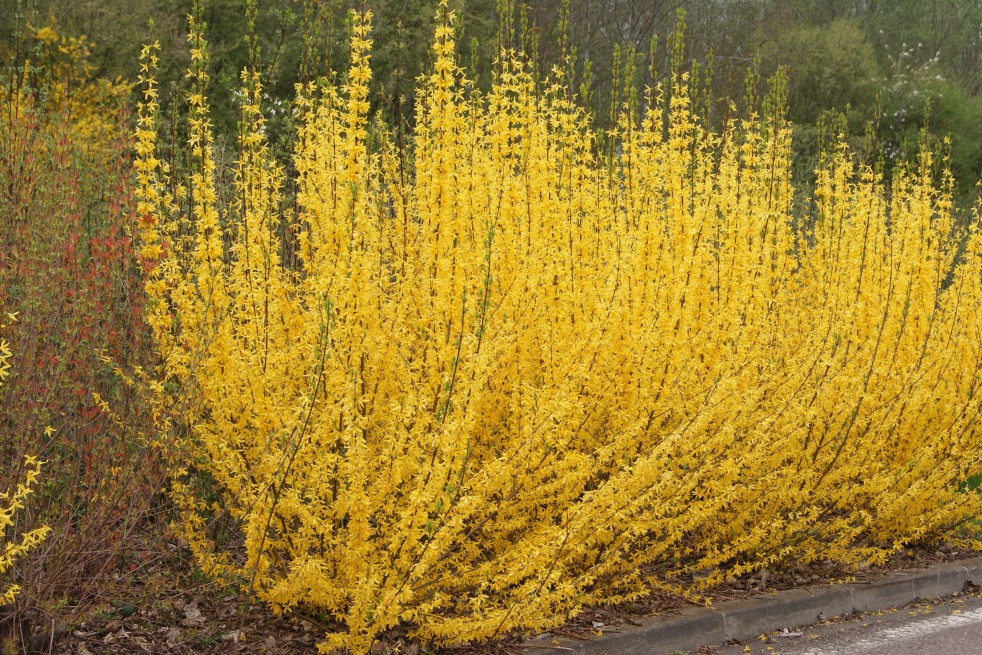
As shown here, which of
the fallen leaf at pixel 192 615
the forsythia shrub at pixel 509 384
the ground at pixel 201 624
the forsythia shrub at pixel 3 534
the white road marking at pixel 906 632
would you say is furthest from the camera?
the white road marking at pixel 906 632

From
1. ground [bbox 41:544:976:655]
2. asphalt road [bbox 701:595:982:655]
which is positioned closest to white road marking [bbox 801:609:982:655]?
asphalt road [bbox 701:595:982:655]

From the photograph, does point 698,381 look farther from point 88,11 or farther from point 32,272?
point 88,11

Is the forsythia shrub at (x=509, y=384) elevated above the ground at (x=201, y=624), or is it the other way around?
the forsythia shrub at (x=509, y=384)

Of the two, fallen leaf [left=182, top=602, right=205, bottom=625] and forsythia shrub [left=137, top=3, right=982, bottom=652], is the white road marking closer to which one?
forsythia shrub [left=137, top=3, right=982, bottom=652]

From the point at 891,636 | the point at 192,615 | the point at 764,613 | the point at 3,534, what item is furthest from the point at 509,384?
the point at 3,534

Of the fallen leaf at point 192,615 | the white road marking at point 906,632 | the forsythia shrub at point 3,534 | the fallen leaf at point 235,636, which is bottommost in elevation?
the white road marking at point 906,632

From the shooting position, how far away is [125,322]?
18.5 ft

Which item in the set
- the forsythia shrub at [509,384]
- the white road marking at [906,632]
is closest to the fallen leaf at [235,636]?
the forsythia shrub at [509,384]

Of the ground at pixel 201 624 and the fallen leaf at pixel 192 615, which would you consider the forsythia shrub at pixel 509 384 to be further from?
the fallen leaf at pixel 192 615

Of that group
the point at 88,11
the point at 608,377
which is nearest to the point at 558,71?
the point at 608,377

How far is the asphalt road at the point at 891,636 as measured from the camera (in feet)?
16.3

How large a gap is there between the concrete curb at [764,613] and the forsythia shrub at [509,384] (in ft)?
0.69

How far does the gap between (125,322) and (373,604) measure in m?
2.51

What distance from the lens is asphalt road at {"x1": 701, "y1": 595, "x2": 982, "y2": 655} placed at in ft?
16.3
